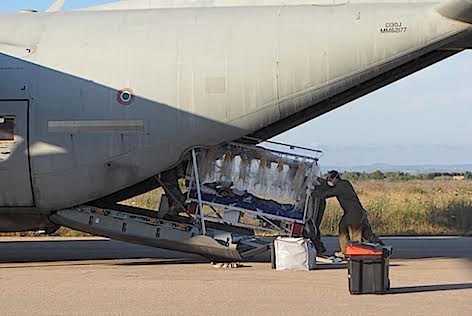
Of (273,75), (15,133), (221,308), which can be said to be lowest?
(221,308)

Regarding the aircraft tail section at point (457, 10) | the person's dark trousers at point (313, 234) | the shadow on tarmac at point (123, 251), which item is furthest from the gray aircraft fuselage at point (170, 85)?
the shadow on tarmac at point (123, 251)

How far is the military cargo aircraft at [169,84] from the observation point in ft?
53.5

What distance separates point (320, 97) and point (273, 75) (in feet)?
3.20

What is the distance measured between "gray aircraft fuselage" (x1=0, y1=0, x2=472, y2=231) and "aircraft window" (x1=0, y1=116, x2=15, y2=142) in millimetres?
26

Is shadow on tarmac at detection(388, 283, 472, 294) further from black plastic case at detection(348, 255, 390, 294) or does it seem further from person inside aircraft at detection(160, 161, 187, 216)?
person inside aircraft at detection(160, 161, 187, 216)

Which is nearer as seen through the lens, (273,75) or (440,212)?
(273,75)

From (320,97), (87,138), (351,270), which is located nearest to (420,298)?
(351,270)

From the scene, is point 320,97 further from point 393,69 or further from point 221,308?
point 221,308

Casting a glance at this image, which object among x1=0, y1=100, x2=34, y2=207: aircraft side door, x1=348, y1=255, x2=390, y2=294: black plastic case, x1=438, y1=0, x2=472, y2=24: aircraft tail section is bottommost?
x1=348, y1=255, x2=390, y2=294: black plastic case

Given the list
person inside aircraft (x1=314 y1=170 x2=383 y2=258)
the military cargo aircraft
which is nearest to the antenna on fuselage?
the military cargo aircraft

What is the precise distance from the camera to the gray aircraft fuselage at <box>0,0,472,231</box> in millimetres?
16297

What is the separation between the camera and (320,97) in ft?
54.0

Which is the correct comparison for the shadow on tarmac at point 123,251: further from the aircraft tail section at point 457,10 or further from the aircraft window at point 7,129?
the aircraft tail section at point 457,10

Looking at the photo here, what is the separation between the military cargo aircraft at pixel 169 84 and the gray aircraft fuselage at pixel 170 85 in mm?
19
